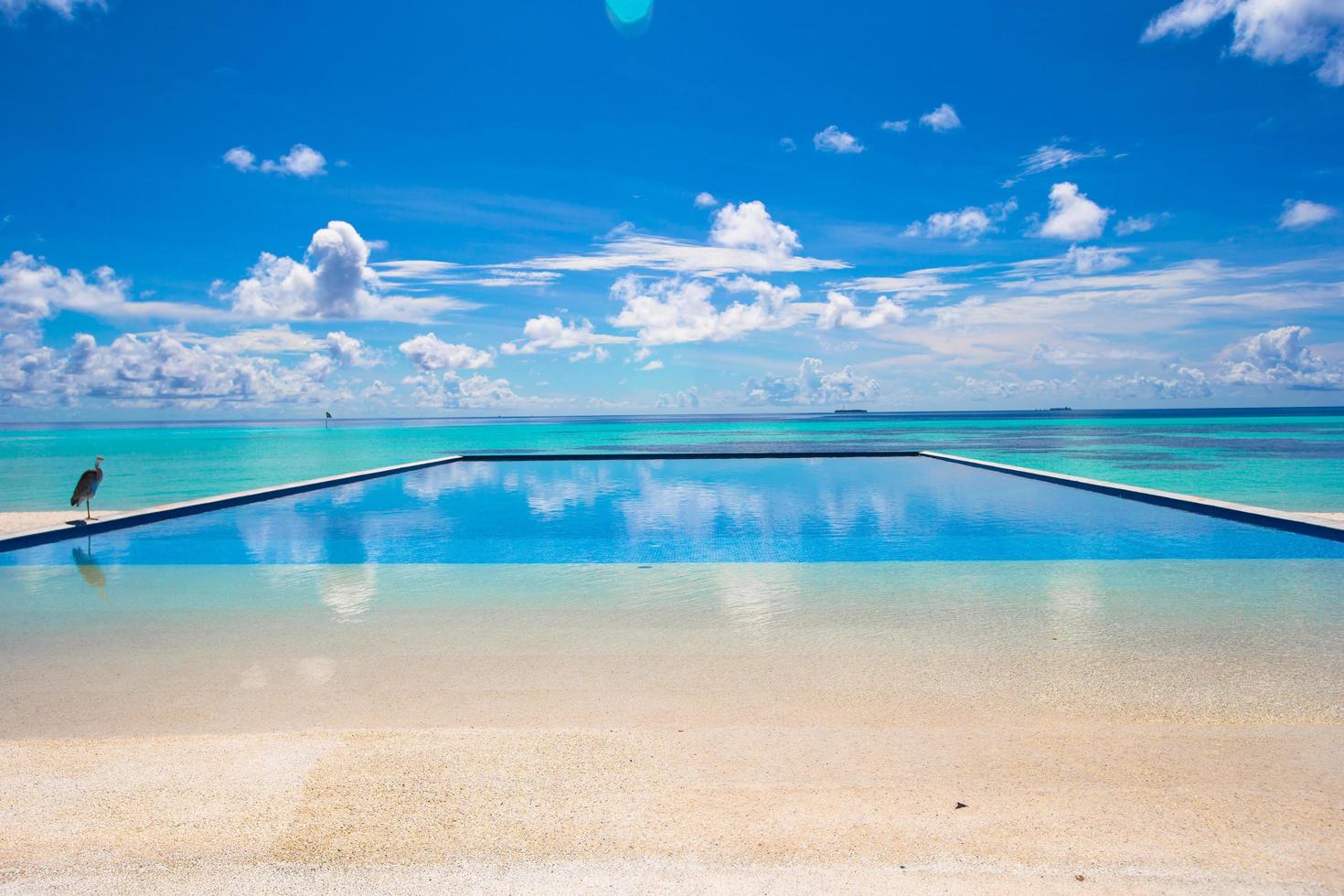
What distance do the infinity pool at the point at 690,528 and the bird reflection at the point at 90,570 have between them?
0.06 meters

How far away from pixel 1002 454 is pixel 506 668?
90.8 feet

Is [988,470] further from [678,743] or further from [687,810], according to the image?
[687,810]

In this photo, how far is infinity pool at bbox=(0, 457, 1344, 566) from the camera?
30.6ft

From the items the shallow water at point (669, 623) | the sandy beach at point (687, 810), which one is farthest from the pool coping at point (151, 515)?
the sandy beach at point (687, 810)

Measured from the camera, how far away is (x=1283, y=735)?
12.7 feet

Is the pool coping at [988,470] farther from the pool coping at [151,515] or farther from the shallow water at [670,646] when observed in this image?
the shallow water at [670,646]

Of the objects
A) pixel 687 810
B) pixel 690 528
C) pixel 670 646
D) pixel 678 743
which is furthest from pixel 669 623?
pixel 690 528

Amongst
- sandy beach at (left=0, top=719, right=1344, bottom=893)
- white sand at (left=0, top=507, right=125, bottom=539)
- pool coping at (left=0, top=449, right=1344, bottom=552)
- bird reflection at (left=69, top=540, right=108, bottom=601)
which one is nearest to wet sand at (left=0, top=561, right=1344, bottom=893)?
sandy beach at (left=0, top=719, right=1344, bottom=893)

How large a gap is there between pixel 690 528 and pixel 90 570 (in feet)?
22.4

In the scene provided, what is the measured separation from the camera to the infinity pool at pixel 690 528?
9336 millimetres

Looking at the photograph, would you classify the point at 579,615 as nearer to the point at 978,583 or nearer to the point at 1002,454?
the point at 978,583

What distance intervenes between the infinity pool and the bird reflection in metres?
0.06

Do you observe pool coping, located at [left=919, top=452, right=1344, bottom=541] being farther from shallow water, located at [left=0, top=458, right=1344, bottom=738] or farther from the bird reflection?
the bird reflection

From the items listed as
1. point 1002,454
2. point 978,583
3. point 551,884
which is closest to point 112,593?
point 551,884
